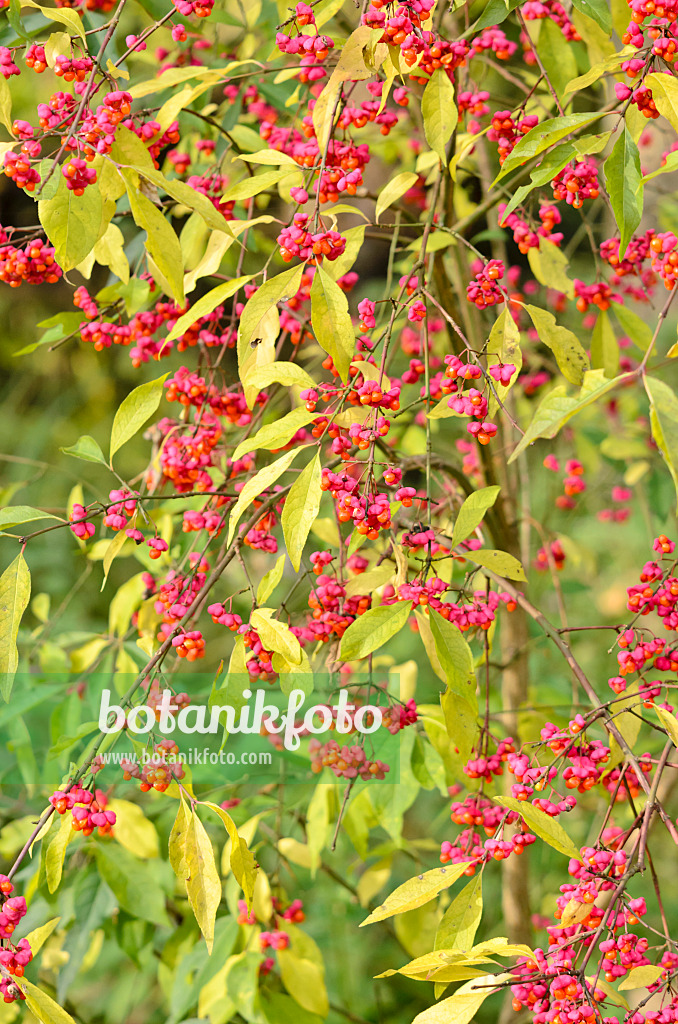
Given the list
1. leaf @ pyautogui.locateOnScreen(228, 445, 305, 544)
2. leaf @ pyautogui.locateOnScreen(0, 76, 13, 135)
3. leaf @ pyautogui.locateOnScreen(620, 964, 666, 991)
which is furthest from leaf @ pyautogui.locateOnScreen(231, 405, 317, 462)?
leaf @ pyautogui.locateOnScreen(620, 964, 666, 991)

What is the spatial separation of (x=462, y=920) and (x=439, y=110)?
2.10 ft

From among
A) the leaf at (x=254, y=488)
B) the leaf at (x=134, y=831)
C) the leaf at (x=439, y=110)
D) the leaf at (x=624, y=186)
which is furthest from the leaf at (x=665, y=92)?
the leaf at (x=134, y=831)

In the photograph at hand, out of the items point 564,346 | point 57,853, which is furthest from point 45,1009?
point 564,346

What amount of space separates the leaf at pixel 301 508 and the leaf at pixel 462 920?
30cm

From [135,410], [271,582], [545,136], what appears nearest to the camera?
[545,136]

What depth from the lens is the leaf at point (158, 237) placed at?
610mm

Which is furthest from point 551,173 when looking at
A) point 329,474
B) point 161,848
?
point 161,848

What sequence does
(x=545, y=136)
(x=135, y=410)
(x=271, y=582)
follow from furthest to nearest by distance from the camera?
(x=135, y=410) → (x=271, y=582) → (x=545, y=136)

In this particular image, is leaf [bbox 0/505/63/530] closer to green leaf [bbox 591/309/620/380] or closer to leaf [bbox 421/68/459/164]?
leaf [bbox 421/68/459/164]

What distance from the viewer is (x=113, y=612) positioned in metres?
1.12

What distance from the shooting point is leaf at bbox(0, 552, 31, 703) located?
2.23 feet

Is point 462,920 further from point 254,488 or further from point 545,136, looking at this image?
point 545,136

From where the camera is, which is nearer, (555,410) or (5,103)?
(555,410)

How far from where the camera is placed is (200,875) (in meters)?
0.65
